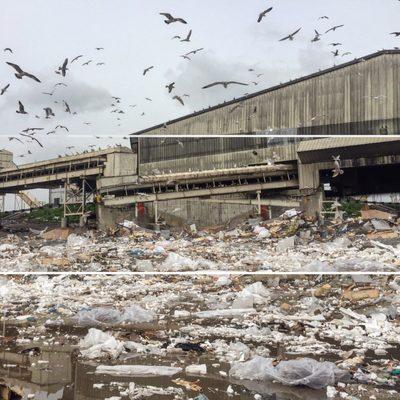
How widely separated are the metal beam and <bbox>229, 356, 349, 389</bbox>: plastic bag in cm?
1386

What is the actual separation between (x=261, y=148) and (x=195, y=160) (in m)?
3.11

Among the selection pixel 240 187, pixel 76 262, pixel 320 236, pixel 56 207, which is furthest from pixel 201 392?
pixel 56 207

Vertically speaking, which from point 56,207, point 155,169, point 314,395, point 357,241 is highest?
point 155,169

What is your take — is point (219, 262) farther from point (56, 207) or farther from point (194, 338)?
point (56, 207)

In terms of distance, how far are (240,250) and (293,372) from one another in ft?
24.3

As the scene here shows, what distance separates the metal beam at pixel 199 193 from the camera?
55.5 feet

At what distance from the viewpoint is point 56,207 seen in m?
22.7

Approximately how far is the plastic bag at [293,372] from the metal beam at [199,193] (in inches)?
546

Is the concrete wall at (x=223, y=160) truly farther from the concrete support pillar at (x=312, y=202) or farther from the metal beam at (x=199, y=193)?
the concrete support pillar at (x=312, y=202)

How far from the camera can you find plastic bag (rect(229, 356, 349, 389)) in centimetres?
299

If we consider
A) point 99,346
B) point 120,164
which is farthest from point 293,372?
point 120,164

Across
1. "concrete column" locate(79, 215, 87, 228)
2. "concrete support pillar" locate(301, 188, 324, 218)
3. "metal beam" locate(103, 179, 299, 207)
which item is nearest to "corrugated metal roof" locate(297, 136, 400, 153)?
"metal beam" locate(103, 179, 299, 207)

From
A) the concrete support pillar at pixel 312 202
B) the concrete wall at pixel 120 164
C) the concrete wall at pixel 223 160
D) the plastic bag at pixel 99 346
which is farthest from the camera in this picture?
the concrete wall at pixel 120 164

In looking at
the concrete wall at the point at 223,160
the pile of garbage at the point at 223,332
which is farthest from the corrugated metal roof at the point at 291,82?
the pile of garbage at the point at 223,332
